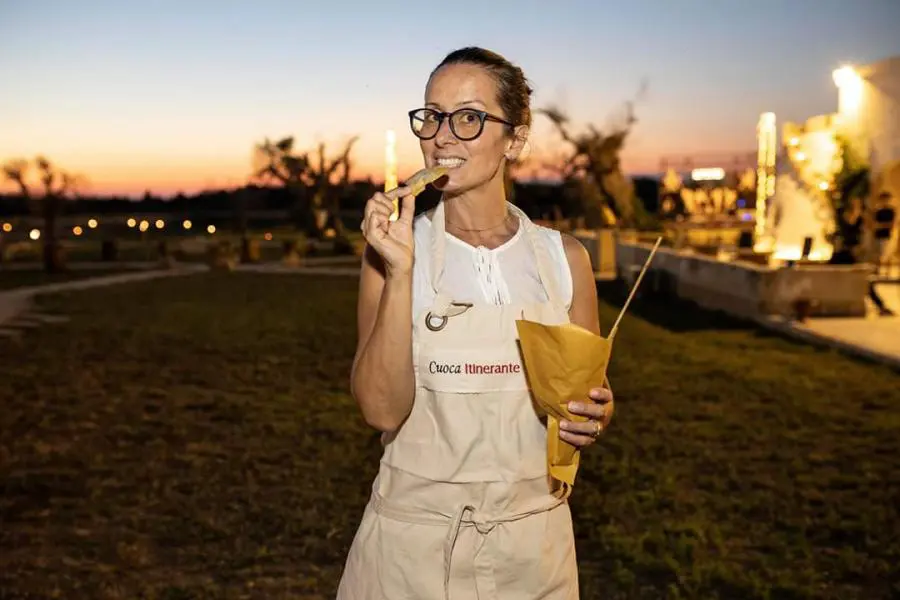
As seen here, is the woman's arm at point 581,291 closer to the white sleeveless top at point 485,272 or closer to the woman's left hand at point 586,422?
the white sleeveless top at point 485,272

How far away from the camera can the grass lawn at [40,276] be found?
76.3 ft

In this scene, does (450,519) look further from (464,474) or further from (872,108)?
(872,108)

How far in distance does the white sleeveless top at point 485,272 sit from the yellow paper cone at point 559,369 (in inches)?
8.3

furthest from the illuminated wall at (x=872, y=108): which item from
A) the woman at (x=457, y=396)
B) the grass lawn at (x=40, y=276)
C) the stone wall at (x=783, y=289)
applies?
the woman at (x=457, y=396)

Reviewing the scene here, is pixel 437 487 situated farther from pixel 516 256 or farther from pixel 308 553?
pixel 308 553

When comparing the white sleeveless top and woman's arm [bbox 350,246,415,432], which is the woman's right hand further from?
the white sleeveless top

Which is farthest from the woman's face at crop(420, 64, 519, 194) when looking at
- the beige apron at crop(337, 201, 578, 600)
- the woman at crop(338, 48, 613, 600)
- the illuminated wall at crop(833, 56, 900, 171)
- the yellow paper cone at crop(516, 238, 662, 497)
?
the illuminated wall at crop(833, 56, 900, 171)

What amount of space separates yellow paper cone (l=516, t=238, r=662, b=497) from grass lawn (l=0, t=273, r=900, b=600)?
2.97 metres

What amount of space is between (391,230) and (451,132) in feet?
1.02

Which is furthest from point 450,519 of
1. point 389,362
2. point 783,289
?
point 783,289

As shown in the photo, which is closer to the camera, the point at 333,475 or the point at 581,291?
the point at 581,291

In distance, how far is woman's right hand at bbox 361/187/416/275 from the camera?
193 centimetres

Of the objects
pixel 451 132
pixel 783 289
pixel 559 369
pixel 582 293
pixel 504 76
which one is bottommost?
pixel 783 289

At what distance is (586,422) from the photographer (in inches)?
81.1
